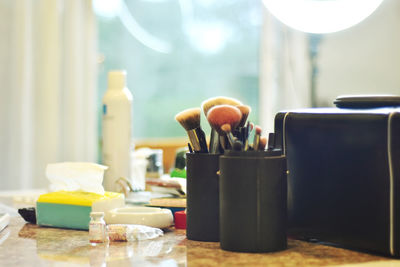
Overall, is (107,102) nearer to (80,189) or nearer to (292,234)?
(80,189)

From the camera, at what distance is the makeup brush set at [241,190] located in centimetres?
81

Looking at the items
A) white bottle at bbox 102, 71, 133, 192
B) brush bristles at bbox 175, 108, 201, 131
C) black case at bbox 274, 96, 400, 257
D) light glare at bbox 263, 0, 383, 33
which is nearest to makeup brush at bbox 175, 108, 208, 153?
brush bristles at bbox 175, 108, 201, 131

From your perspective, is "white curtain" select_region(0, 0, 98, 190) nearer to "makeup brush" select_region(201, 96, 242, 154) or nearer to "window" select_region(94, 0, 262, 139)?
"window" select_region(94, 0, 262, 139)

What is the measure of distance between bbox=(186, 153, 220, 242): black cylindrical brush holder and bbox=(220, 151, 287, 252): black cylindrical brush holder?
5 cm

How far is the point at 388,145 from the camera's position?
80cm

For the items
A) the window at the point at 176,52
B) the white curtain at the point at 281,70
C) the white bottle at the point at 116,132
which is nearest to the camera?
the white bottle at the point at 116,132

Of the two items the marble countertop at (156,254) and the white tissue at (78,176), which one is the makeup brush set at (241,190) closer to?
the marble countertop at (156,254)

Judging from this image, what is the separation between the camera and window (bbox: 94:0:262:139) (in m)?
2.81

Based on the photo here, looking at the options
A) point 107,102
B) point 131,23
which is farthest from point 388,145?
point 131,23

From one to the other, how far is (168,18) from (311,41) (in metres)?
0.76

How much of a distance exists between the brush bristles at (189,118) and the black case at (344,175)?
126 mm

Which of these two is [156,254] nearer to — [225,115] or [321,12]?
[225,115]

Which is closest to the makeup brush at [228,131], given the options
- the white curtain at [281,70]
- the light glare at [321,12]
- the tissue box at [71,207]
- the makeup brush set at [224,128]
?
the makeup brush set at [224,128]

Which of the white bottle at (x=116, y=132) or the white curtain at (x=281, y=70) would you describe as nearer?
the white bottle at (x=116, y=132)
